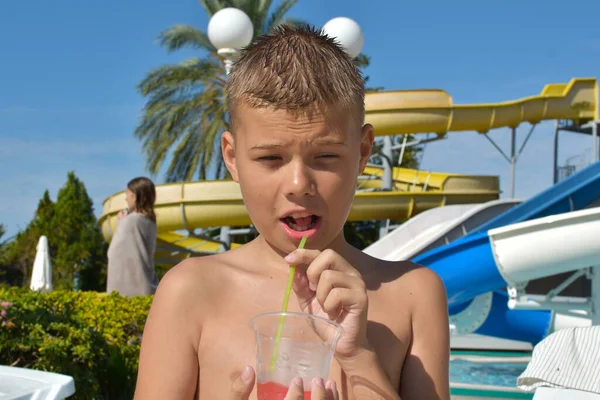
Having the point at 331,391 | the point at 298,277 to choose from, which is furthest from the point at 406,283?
the point at 331,391

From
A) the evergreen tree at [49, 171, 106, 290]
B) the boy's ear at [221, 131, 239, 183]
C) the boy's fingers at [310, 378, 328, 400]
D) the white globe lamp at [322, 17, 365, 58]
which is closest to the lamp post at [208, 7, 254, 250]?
the white globe lamp at [322, 17, 365, 58]

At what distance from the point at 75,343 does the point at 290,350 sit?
3.75m

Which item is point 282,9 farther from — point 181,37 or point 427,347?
point 427,347

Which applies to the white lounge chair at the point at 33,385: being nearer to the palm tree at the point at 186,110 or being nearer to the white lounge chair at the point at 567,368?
the white lounge chair at the point at 567,368

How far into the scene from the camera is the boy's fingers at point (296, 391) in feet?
4.38

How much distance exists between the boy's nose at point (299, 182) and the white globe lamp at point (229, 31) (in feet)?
30.1

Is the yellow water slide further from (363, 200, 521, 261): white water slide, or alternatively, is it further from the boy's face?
the boy's face

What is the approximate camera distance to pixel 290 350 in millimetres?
1381

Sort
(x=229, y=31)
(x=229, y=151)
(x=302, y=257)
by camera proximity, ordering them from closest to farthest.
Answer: (x=302, y=257) < (x=229, y=151) < (x=229, y=31)

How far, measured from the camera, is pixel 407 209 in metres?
18.2

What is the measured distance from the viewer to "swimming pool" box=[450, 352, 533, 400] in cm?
741

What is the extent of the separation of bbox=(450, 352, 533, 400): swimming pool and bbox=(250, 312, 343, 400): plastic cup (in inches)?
250

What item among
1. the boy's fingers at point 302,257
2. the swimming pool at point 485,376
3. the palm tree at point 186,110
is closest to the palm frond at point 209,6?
the palm tree at point 186,110

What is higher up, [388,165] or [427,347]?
[388,165]
